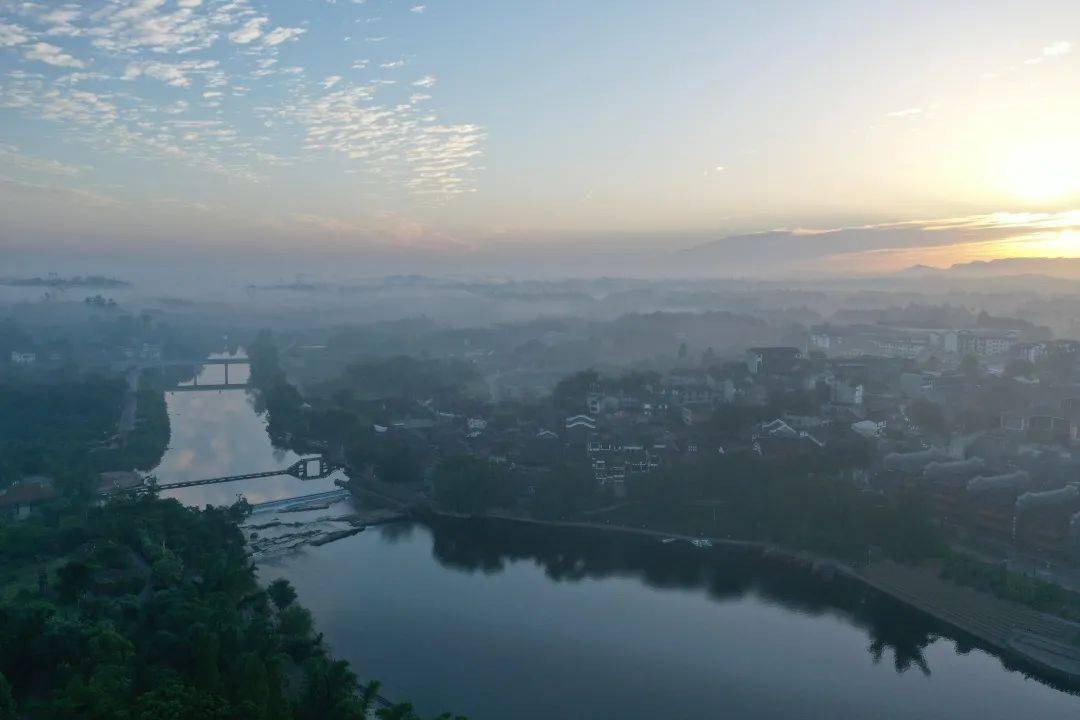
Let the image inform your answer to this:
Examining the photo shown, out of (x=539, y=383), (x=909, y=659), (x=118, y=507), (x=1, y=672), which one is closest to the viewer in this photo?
(x=1, y=672)

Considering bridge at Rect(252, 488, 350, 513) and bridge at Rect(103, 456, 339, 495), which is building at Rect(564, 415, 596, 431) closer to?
bridge at Rect(252, 488, 350, 513)


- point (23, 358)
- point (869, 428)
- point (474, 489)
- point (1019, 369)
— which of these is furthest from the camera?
point (23, 358)

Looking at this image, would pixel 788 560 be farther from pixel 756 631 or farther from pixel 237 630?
pixel 237 630

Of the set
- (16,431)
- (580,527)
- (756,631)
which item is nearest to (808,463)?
(580,527)

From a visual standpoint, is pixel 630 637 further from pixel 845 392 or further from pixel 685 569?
pixel 845 392

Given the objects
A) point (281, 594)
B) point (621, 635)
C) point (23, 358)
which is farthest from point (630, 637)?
point (23, 358)

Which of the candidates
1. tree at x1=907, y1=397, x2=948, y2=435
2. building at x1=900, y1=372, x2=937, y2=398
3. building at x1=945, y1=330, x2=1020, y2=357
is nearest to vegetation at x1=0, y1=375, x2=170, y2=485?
tree at x1=907, y1=397, x2=948, y2=435

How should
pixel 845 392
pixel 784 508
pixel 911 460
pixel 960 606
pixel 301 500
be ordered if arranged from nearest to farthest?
pixel 960 606 → pixel 784 508 → pixel 911 460 → pixel 301 500 → pixel 845 392
